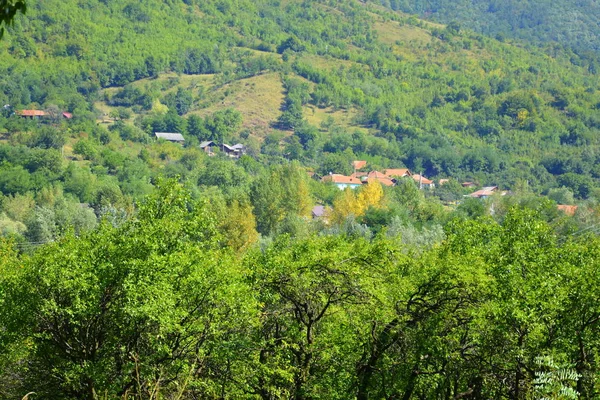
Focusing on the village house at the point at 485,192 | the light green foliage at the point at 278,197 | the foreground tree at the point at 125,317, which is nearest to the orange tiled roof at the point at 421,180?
the village house at the point at 485,192

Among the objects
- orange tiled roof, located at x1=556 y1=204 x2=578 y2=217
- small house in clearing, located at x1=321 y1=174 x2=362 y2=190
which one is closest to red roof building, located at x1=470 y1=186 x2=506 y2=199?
small house in clearing, located at x1=321 y1=174 x2=362 y2=190

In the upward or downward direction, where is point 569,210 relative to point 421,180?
upward

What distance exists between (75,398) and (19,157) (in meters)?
113

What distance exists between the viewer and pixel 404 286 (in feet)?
72.7

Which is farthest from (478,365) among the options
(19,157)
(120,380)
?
(19,157)

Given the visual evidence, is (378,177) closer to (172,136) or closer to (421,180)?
(421,180)

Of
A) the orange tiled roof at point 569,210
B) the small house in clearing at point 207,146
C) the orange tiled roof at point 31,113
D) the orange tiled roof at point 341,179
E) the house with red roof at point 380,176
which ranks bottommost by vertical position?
the small house in clearing at point 207,146

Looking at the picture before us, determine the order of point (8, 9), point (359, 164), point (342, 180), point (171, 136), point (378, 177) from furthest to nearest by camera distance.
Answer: point (171, 136) → point (359, 164) → point (378, 177) → point (342, 180) → point (8, 9)

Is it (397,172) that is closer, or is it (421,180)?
(397,172)

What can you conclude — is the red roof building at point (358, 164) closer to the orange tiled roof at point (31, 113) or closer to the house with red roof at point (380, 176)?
the house with red roof at point (380, 176)

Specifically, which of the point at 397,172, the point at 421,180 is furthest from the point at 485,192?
the point at 397,172

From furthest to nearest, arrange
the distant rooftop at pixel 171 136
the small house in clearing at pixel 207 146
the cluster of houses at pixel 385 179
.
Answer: the small house in clearing at pixel 207 146 < the distant rooftop at pixel 171 136 < the cluster of houses at pixel 385 179

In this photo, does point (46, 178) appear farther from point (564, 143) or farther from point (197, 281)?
point (564, 143)

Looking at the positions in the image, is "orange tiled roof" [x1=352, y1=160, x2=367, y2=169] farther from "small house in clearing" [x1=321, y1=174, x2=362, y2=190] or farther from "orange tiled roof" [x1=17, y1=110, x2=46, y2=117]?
"orange tiled roof" [x1=17, y1=110, x2=46, y2=117]
